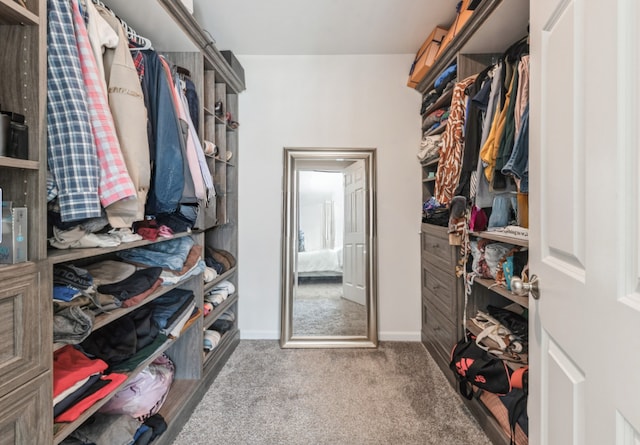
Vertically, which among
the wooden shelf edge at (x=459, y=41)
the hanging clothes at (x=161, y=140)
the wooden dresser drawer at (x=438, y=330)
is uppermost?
the wooden shelf edge at (x=459, y=41)

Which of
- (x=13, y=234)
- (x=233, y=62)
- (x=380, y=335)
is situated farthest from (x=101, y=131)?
(x=380, y=335)

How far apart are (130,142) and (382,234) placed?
6.73ft

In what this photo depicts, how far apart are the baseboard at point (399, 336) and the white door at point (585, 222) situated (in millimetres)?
1855

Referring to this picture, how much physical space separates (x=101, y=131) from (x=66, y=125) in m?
0.11

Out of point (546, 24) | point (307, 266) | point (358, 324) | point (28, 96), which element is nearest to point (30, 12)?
point (28, 96)

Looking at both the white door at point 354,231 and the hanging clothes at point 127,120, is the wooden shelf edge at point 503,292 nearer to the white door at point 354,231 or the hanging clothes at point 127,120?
the white door at point 354,231

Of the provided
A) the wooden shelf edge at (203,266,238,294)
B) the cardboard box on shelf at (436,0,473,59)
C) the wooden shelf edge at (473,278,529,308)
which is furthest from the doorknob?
the wooden shelf edge at (203,266,238,294)

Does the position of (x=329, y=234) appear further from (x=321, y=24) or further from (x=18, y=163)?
(x=18, y=163)

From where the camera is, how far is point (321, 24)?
7.41 ft

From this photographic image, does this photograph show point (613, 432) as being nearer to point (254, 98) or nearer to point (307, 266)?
point (307, 266)

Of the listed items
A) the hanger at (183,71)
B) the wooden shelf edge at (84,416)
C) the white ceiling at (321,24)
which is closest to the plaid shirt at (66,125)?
the wooden shelf edge at (84,416)

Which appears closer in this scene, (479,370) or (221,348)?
(479,370)

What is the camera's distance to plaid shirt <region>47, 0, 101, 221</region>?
898 mm

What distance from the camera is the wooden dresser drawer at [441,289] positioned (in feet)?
6.59
